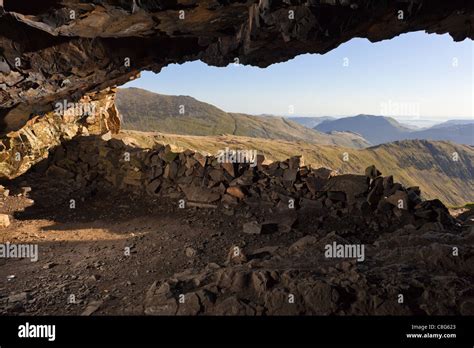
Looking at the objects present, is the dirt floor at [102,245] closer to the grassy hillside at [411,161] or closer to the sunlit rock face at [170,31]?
the sunlit rock face at [170,31]

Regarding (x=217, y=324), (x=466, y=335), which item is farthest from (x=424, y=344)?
(x=217, y=324)

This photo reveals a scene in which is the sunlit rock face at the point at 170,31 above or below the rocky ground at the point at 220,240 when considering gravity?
above

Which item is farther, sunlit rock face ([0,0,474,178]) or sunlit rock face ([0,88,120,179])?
sunlit rock face ([0,88,120,179])

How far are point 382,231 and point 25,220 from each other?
39.5 ft

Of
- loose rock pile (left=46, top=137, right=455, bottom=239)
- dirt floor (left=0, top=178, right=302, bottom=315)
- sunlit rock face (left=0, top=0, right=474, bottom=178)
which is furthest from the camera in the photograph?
loose rock pile (left=46, top=137, right=455, bottom=239)

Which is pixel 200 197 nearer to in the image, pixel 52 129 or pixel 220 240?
pixel 220 240

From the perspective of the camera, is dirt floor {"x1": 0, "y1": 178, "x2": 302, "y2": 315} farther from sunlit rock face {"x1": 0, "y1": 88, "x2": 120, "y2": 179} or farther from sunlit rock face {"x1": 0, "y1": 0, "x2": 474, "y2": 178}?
sunlit rock face {"x1": 0, "y1": 0, "x2": 474, "y2": 178}

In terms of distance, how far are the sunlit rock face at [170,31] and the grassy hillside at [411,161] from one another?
96.6 meters

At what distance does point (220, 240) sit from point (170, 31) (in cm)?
580

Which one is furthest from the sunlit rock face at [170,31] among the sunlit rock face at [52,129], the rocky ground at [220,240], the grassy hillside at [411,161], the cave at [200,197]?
the grassy hillside at [411,161]

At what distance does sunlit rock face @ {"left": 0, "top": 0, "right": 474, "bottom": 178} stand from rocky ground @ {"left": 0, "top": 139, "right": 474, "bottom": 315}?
405 centimetres

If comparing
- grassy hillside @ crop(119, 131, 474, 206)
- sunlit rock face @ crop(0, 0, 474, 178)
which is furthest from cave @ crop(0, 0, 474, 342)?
grassy hillside @ crop(119, 131, 474, 206)

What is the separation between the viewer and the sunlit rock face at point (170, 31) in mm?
6473

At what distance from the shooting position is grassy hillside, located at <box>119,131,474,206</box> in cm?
12144
